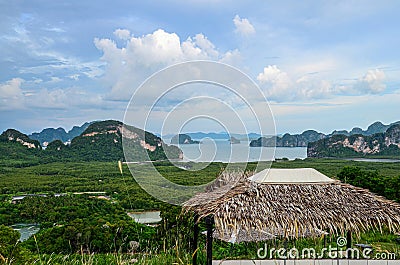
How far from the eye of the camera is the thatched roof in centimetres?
412

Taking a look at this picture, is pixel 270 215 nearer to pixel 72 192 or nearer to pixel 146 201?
pixel 146 201

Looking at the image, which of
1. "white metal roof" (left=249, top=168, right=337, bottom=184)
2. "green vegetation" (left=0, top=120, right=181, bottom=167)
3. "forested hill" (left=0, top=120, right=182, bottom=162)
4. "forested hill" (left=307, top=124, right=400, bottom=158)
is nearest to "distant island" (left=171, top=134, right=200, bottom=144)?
"white metal roof" (left=249, top=168, right=337, bottom=184)

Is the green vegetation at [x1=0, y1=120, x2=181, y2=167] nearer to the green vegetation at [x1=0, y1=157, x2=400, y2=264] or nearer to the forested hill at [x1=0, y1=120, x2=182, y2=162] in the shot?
the forested hill at [x1=0, y1=120, x2=182, y2=162]

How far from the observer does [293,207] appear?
432cm

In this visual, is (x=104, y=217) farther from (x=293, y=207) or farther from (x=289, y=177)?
(x=293, y=207)

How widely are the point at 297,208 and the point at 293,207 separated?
0.04 metres

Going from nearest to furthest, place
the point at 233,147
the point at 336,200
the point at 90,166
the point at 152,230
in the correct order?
the point at 336,200, the point at 233,147, the point at 152,230, the point at 90,166

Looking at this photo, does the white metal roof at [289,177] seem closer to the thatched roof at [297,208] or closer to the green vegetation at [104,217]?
the thatched roof at [297,208]

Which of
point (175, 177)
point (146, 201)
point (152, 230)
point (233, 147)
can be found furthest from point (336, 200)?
point (146, 201)

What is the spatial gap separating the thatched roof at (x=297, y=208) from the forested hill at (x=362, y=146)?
37.2 meters

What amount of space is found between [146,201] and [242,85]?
12.2 meters

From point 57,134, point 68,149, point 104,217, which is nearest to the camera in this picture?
point 104,217

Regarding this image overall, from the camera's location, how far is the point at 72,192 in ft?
70.9

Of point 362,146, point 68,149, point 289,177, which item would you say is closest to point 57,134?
point 68,149
